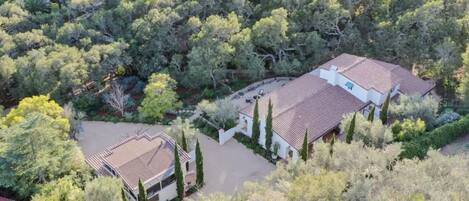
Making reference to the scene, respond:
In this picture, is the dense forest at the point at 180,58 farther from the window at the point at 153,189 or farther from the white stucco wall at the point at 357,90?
the window at the point at 153,189

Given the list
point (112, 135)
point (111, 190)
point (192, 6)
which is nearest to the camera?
point (111, 190)

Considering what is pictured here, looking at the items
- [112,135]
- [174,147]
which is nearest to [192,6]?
[112,135]

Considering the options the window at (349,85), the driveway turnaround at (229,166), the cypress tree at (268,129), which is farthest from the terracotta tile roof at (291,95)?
the driveway turnaround at (229,166)

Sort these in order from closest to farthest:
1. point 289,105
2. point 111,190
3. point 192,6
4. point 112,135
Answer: point 111,190 < point 289,105 < point 112,135 < point 192,6

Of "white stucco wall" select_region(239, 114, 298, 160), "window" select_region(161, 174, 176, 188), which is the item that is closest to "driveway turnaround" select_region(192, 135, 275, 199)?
"white stucco wall" select_region(239, 114, 298, 160)

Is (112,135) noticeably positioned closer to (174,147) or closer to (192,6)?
(174,147)

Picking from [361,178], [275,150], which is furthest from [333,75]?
[361,178]

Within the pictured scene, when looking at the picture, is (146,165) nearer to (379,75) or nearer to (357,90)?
(357,90)
